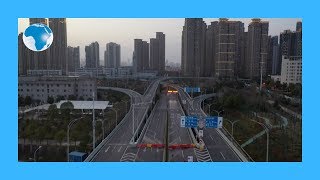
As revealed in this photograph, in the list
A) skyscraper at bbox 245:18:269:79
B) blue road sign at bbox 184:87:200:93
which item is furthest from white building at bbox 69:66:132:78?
skyscraper at bbox 245:18:269:79

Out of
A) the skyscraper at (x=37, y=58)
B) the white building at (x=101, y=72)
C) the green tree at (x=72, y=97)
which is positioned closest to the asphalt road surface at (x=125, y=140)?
the white building at (x=101, y=72)

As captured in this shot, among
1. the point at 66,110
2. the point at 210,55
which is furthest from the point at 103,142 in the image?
the point at 210,55

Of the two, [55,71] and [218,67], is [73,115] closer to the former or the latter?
[55,71]

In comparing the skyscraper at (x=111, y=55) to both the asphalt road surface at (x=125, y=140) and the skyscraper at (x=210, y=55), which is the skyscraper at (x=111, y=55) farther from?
the skyscraper at (x=210, y=55)

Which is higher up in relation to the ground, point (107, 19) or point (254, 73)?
point (107, 19)

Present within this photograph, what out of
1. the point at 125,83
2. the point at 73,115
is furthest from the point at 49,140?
the point at 125,83

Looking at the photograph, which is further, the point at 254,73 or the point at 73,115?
the point at 254,73

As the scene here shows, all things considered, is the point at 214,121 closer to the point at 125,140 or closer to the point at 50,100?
the point at 125,140

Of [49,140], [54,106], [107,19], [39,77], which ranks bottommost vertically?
[49,140]
